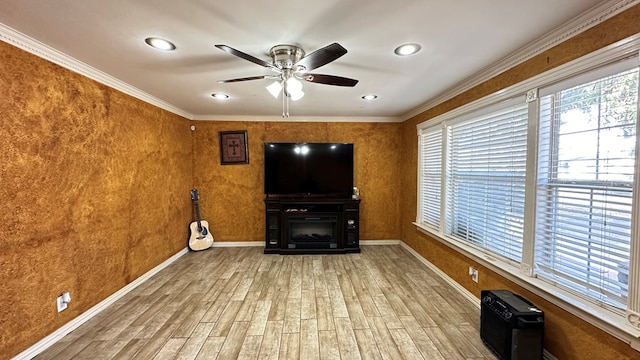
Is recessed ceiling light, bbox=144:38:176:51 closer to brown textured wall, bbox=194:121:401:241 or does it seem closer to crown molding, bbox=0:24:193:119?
crown molding, bbox=0:24:193:119

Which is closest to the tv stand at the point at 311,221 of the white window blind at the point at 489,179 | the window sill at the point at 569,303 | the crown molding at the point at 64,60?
the white window blind at the point at 489,179

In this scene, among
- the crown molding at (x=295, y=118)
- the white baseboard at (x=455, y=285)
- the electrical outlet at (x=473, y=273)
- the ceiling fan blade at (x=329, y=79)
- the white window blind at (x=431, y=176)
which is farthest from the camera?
the crown molding at (x=295, y=118)

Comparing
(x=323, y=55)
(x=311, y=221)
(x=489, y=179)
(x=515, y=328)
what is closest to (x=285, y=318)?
(x=515, y=328)

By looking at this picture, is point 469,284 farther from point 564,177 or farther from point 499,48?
point 499,48

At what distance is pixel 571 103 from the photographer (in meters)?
1.76

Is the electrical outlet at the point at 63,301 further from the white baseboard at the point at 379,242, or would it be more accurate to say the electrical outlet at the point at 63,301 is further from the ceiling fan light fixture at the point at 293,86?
the white baseboard at the point at 379,242

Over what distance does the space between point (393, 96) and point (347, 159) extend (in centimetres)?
Result: 144

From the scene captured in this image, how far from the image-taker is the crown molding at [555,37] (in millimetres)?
1482

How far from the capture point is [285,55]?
2.03 meters

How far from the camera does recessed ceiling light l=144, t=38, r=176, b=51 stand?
1.91 m

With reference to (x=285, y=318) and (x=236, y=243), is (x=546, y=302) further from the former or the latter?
(x=236, y=243)

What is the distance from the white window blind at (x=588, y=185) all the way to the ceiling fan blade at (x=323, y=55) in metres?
1.61

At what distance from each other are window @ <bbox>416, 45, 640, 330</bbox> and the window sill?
0.4 inches

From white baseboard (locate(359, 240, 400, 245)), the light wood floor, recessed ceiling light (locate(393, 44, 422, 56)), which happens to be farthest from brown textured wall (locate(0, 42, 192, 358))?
white baseboard (locate(359, 240, 400, 245))
